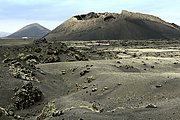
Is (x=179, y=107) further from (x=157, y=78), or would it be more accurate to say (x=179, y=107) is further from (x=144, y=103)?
(x=157, y=78)

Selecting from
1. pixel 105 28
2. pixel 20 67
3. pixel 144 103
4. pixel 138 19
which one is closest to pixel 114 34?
pixel 105 28

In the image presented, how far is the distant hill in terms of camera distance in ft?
348

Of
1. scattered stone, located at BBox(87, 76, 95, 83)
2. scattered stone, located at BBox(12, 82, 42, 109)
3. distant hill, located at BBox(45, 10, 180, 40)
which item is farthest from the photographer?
distant hill, located at BBox(45, 10, 180, 40)

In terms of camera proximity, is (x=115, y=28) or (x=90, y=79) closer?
(x=90, y=79)

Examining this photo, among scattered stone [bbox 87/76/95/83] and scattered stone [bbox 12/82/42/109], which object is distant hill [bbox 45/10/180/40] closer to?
scattered stone [bbox 87/76/95/83]

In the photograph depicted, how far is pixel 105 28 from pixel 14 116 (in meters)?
99.3

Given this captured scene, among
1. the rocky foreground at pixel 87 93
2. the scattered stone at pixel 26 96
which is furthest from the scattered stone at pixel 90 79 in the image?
the scattered stone at pixel 26 96

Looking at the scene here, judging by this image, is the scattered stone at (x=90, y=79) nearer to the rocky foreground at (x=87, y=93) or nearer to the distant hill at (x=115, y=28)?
the rocky foreground at (x=87, y=93)

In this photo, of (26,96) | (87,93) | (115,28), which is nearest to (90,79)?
(87,93)

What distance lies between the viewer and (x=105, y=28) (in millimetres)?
110125

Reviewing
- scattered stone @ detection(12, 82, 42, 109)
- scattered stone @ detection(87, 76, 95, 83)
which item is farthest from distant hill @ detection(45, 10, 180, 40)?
scattered stone @ detection(12, 82, 42, 109)

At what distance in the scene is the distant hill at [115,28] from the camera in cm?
10606

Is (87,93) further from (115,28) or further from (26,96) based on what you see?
(115,28)

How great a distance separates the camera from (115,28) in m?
109
